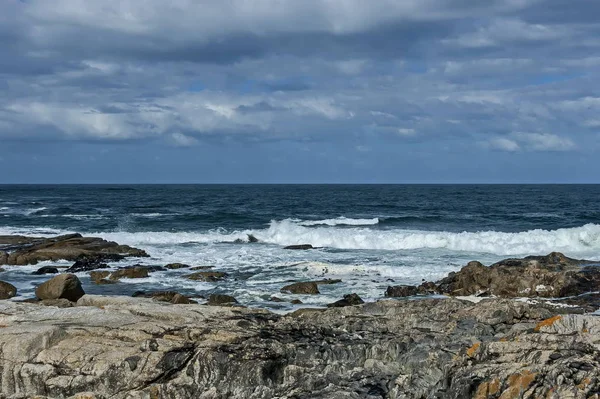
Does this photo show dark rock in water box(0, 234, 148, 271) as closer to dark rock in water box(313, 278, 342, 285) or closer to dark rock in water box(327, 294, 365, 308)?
dark rock in water box(313, 278, 342, 285)

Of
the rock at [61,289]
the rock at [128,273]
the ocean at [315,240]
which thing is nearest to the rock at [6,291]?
the ocean at [315,240]

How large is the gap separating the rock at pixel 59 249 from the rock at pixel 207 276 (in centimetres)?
813

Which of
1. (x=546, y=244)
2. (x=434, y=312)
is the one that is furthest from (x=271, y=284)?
(x=546, y=244)

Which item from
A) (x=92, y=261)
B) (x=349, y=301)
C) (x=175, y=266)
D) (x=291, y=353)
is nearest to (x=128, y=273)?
(x=175, y=266)

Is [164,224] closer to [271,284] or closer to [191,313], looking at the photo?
[271,284]

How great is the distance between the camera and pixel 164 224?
5259 centimetres

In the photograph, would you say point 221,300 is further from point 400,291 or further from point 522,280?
point 522,280

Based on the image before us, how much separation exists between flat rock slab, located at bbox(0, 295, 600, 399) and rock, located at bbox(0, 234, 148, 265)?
2181 cm

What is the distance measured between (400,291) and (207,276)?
8.39 metres

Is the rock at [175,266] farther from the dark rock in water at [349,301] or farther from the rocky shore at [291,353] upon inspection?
the rocky shore at [291,353]

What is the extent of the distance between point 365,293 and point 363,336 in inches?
522

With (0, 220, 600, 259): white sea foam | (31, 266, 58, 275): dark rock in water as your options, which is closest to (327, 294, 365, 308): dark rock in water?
(31, 266, 58, 275): dark rock in water

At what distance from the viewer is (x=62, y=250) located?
104 feet

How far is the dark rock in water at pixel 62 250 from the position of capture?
3012 cm
